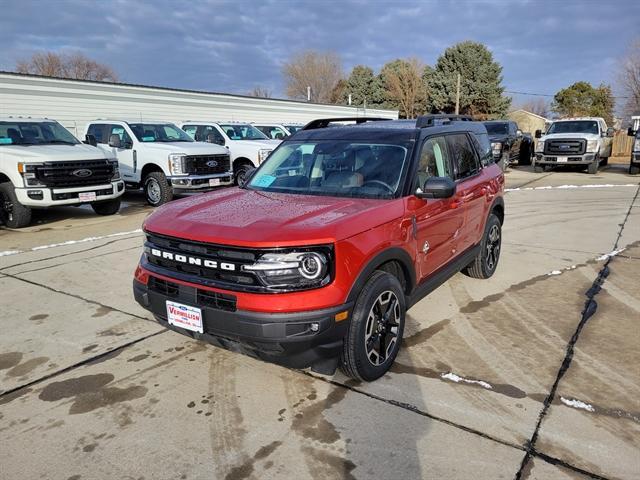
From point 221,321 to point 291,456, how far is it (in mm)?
864

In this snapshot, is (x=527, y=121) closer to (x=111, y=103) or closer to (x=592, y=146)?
(x=592, y=146)

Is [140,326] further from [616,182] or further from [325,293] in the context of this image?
[616,182]

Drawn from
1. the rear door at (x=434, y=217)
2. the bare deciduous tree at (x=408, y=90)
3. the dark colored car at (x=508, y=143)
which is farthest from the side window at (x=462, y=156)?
the bare deciduous tree at (x=408, y=90)

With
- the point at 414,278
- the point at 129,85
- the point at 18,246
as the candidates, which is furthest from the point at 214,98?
the point at 414,278

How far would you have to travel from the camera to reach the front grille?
35.8 feet

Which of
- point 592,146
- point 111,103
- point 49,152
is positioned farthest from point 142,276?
point 592,146

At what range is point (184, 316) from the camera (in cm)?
310

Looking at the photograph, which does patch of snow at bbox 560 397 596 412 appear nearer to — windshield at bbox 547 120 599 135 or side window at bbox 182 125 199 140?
side window at bbox 182 125 199 140

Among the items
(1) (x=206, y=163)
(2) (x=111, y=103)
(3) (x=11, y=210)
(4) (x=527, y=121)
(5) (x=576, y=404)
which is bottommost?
(5) (x=576, y=404)

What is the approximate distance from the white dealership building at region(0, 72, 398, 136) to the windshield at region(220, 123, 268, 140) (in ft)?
11.0

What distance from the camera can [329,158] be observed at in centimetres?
414

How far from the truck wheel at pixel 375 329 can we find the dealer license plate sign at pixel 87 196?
24.5 feet

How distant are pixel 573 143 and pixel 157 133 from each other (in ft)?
47.1

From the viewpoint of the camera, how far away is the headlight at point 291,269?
2814 millimetres
